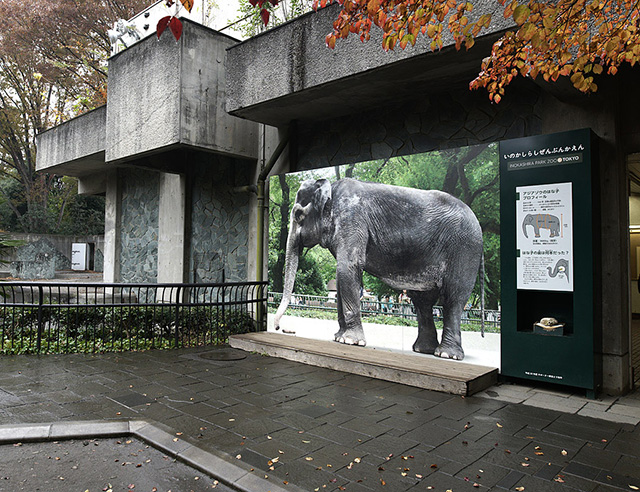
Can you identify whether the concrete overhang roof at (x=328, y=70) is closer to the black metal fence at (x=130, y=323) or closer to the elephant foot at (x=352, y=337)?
the black metal fence at (x=130, y=323)

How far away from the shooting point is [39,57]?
2403 cm

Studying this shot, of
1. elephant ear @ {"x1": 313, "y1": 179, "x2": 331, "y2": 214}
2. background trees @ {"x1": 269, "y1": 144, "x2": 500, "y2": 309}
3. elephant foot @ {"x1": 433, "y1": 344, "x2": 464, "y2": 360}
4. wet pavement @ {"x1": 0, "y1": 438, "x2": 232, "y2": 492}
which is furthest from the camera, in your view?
elephant ear @ {"x1": 313, "y1": 179, "x2": 331, "y2": 214}

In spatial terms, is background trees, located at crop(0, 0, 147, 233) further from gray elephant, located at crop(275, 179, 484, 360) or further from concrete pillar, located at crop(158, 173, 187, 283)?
A: gray elephant, located at crop(275, 179, 484, 360)

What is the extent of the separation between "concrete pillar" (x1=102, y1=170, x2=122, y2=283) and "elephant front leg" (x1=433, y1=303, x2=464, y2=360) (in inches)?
405

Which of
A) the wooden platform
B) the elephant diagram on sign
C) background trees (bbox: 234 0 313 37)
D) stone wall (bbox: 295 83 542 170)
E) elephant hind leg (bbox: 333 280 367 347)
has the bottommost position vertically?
the wooden platform

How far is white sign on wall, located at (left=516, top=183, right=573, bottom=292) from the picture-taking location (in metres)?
5.70

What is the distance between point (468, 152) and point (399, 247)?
1.75 meters

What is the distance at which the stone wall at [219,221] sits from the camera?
10.5 m

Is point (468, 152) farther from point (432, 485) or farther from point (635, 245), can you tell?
point (635, 245)

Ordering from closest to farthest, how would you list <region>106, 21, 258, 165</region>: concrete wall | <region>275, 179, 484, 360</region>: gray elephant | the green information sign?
the green information sign < <region>275, 179, 484, 360</region>: gray elephant < <region>106, 21, 258, 165</region>: concrete wall

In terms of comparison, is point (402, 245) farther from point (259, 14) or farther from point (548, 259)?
point (259, 14)

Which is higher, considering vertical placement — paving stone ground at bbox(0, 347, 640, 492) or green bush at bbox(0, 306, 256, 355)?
green bush at bbox(0, 306, 256, 355)

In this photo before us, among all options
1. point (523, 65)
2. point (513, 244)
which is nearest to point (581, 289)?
point (513, 244)

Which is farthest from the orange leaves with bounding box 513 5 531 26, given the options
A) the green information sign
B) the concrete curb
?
the concrete curb
